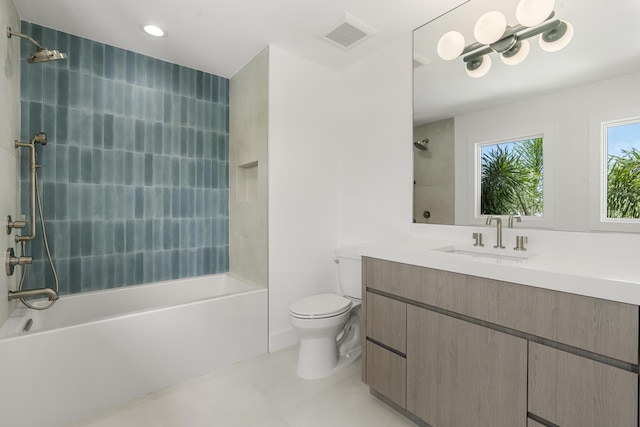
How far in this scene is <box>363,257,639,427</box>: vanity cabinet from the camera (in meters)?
0.97

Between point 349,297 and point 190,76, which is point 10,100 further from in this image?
point 349,297

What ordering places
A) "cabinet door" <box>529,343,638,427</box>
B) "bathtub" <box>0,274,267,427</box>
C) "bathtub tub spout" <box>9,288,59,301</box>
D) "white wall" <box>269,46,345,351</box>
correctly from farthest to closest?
1. "white wall" <box>269,46,345,351</box>
2. "bathtub tub spout" <box>9,288,59,301</box>
3. "bathtub" <box>0,274,267,427</box>
4. "cabinet door" <box>529,343,638,427</box>

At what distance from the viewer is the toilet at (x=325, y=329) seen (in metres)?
1.98

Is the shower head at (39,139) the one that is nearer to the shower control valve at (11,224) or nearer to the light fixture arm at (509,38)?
the shower control valve at (11,224)

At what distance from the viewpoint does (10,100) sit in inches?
69.7

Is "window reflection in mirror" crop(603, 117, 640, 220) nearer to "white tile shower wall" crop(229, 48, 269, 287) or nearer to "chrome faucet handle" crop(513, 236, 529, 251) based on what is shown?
"chrome faucet handle" crop(513, 236, 529, 251)

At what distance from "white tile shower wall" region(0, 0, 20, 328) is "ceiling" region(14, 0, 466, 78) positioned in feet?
0.88

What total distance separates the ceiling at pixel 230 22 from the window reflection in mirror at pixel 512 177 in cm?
96

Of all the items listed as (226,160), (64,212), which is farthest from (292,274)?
(64,212)

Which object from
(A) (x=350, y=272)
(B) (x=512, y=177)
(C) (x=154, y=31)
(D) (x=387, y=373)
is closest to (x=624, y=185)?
(B) (x=512, y=177)

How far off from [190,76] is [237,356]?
2373mm

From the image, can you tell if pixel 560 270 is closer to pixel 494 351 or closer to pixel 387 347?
pixel 494 351

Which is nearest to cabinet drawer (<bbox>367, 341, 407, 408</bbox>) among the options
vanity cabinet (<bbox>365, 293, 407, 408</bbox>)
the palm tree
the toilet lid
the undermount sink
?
vanity cabinet (<bbox>365, 293, 407, 408</bbox>)

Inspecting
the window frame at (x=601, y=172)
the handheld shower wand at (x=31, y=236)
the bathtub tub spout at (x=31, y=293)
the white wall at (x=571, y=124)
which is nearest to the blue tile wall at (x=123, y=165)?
the handheld shower wand at (x=31, y=236)
